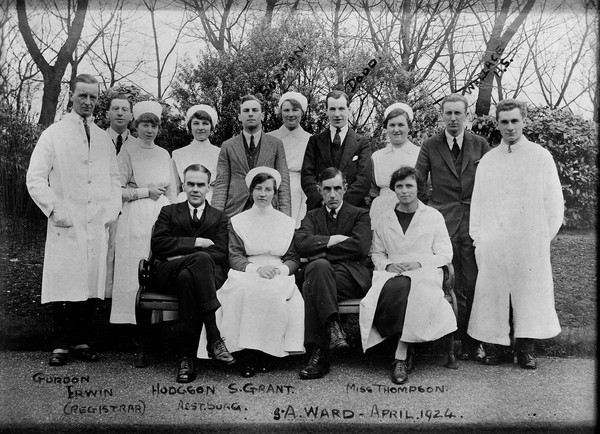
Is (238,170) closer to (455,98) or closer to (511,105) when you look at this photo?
(455,98)

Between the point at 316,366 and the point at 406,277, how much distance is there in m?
0.89

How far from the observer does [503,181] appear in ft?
14.5

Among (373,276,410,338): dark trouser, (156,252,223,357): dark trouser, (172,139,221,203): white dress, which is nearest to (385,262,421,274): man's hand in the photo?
(373,276,410,338): dark trouser

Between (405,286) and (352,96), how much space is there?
76.0 inches

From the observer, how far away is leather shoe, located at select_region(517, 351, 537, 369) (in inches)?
162

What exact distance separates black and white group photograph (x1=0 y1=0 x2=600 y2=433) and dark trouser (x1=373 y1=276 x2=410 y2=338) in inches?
0.6

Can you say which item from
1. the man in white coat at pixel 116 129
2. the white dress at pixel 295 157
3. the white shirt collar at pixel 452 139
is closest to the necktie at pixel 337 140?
the white dress at pixel 295 157

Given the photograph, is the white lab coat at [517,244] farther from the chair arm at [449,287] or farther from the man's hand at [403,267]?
the man's hand at [403,267]

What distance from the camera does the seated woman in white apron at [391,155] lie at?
186 inches

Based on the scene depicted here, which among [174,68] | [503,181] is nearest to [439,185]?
[503,181]

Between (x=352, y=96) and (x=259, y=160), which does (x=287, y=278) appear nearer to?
(x=259, y=160)

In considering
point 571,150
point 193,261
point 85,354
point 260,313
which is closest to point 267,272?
point 260,313

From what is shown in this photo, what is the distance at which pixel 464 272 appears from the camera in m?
4.50

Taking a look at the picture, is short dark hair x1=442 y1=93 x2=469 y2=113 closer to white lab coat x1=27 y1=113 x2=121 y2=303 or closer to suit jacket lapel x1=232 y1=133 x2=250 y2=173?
suit jacket lapel x1=232 y1=133 x2=250 y2=173
